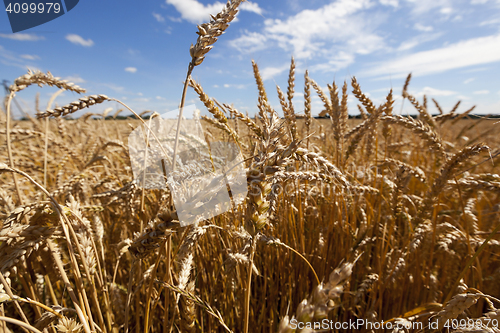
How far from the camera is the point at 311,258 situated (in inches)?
67.6

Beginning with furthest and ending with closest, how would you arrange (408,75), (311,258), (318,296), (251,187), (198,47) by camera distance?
(408,75), (311,258), (198,47), (251,187), (318,296)

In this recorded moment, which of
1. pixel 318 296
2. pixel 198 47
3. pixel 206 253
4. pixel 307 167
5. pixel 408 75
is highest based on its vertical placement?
pixel 408 75

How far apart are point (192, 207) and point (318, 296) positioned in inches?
14.7

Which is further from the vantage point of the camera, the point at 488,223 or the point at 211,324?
the point at 488,223

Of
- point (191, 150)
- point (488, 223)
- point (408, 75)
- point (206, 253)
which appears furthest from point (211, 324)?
point (408, 75)

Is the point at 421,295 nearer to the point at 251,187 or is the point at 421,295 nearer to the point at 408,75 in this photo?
the point at 251,187

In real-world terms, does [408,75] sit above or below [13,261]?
above

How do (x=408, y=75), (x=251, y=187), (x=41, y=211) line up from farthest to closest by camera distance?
(x=408, y=75) → (x=41, y=211) → (x=251, y=187)

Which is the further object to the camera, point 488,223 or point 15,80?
point 488,223

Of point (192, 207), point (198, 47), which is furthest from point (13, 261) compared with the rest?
point (198, 47)

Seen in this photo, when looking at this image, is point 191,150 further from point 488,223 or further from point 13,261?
point 488,223

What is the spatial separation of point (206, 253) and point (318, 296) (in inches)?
50.3

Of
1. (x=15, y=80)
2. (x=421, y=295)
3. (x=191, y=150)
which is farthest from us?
(x=191, y=150)

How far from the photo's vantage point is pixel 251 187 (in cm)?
63
